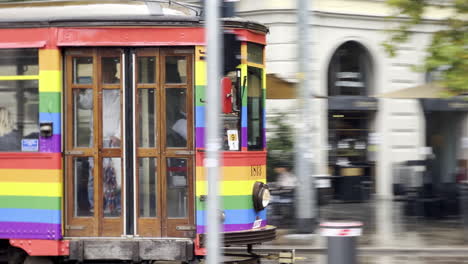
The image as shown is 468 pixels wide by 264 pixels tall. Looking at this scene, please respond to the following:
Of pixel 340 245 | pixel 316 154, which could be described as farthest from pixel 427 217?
pixel 340 245

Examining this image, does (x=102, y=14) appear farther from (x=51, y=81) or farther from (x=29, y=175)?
(x=29, y=175)

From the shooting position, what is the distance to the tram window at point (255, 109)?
1031cm

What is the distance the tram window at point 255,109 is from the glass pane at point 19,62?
249cm

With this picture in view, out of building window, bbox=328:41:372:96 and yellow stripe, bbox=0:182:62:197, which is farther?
building window, bbox=328:41:372:96

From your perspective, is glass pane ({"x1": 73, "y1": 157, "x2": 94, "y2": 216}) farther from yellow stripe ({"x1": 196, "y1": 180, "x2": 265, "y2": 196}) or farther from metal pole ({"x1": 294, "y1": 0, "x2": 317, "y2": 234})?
metal pole ({"x1": 294, "y1": 0, "x2": 317, "y2": 234})

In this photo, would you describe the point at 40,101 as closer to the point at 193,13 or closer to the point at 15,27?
the point at 15,27

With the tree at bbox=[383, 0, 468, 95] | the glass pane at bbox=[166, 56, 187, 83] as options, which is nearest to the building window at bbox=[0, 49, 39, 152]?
the glass pane at bbox=[166, 56, 187, 83]

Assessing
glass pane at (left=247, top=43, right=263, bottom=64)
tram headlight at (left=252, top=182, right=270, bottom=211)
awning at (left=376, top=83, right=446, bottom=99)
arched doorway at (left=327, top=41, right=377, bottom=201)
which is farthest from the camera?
arched doorway at (left=327, top=41, right=377, bottom=201)

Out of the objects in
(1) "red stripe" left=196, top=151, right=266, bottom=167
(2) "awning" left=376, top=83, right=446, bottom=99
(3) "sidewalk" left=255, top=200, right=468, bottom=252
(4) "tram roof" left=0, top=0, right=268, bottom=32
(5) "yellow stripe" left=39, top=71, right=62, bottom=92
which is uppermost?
(4) "tram roof" left=0, top=0, right=268, bottom=32

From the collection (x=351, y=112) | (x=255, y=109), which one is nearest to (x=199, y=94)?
(x=255, y=109)

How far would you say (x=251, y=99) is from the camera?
10.4 metres

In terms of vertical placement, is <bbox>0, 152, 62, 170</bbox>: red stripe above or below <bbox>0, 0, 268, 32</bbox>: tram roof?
below

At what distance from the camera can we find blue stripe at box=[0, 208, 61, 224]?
995 centimetres

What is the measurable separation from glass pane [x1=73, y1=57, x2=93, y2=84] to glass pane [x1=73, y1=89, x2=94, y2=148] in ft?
0.38
